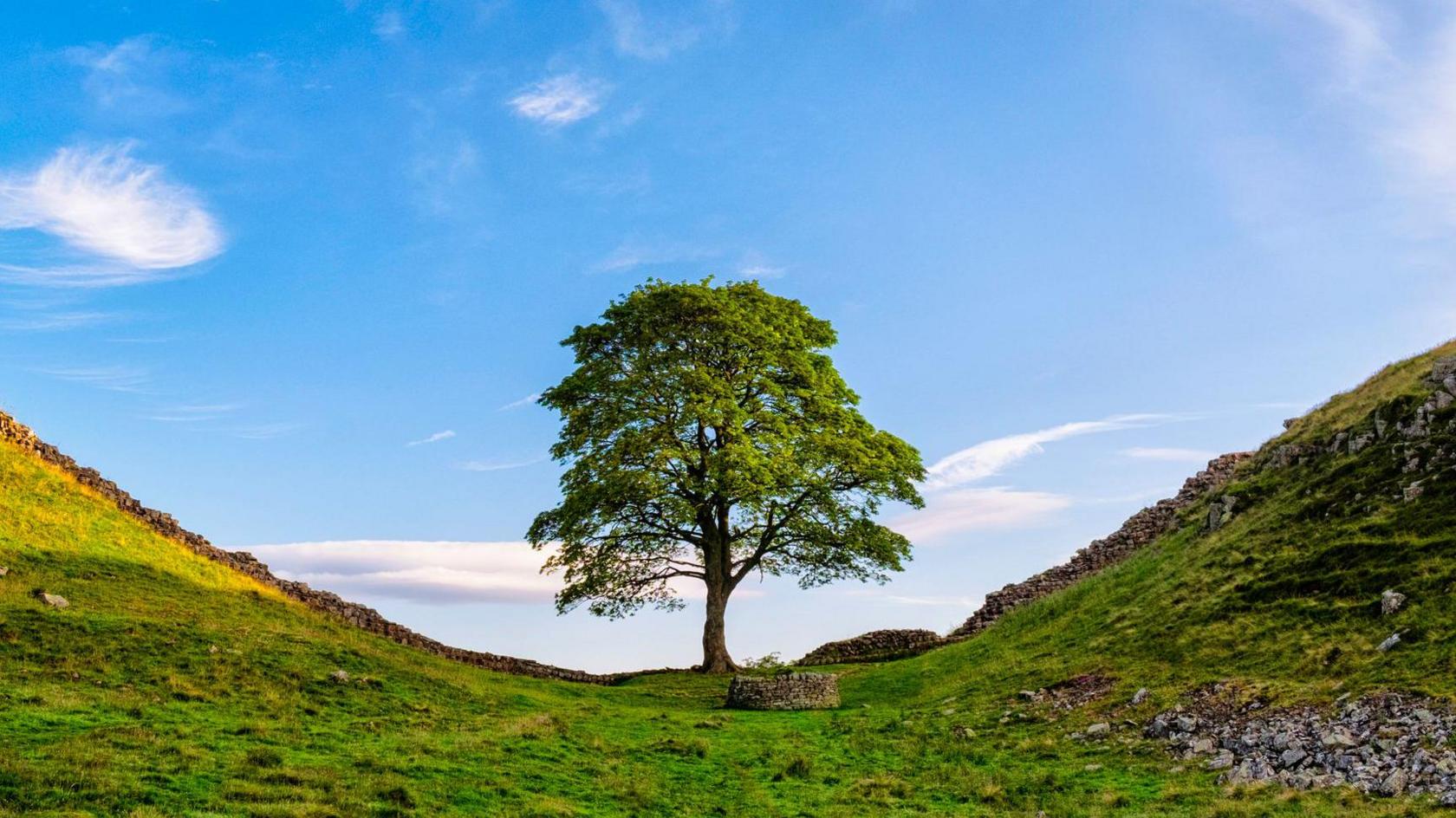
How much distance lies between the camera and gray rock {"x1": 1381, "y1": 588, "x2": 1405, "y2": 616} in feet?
71.8

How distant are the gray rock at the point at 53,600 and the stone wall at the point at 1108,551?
38279 millimetres

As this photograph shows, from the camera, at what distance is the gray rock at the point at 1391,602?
71.8ft

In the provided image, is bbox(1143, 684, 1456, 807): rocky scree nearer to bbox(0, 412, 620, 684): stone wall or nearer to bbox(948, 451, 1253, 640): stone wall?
bbox(948, 451, 1253, 640): stone wall

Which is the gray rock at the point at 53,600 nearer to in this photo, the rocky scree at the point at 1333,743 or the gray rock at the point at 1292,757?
the rocky scree at the point at 1333,743

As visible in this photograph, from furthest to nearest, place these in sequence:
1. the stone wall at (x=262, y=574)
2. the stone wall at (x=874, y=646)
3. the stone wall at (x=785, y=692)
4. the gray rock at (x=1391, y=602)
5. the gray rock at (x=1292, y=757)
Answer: the stone wall at (x=874, y=646) → the stone wall at (x=262, y=574) → the stone wall at (x=785, y=692) → the gray rock at (x=1391, y=602) → the gray rock at (x=1292, y=757)

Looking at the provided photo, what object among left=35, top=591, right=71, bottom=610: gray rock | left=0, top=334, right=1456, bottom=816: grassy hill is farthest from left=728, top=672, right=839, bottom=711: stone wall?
left=35, top=591, right=71, bottom=610: gray rock

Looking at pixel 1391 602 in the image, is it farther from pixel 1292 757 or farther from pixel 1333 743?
pixel 1292 757

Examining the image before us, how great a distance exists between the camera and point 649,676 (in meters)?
43.7

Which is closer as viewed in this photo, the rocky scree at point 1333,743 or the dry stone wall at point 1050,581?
the rocky scree at point 1333,743

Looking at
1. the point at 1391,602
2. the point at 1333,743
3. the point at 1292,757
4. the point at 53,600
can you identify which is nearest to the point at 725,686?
the point at 53,600

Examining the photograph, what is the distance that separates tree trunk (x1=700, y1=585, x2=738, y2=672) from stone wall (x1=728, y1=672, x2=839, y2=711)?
33.5ft

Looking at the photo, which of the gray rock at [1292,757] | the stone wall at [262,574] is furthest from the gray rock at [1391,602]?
the stone wall at [262,574]

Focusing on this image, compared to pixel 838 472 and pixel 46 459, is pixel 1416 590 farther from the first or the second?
pixel 46 459

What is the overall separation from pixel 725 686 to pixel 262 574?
74.4 feet
